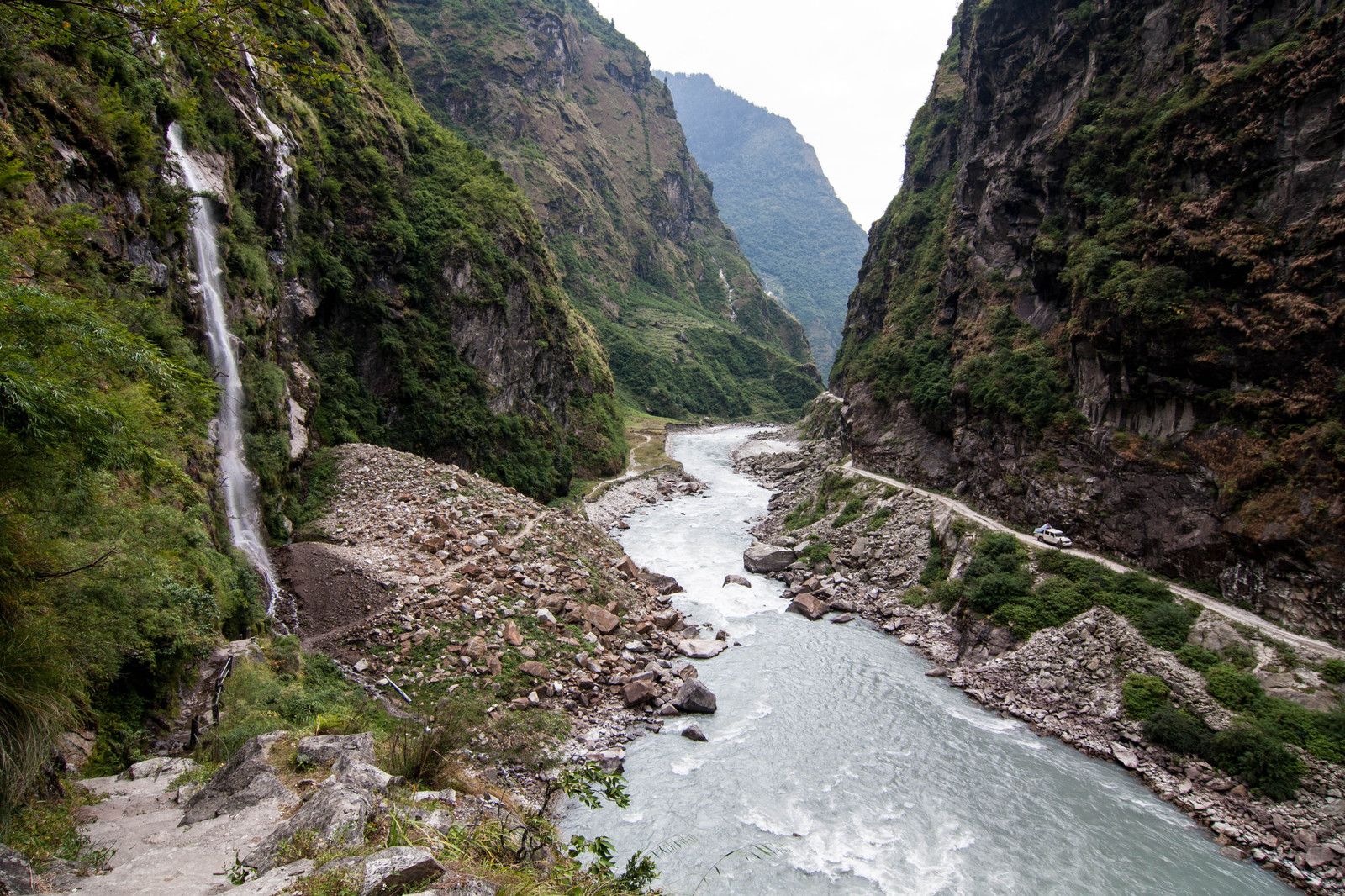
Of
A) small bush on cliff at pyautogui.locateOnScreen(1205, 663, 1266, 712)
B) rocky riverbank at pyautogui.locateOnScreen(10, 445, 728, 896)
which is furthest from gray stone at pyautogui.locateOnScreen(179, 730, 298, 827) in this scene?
small bush on cliff at pyautogui.locateOnScreen(1205, 663, 1266, 712)

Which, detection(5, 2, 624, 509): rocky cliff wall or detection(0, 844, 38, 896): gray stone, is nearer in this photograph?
detection(0, 844, 38, 896): gray stone

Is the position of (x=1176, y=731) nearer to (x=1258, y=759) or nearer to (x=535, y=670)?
(x=1258, y=759)

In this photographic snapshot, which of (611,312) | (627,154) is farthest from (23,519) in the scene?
(627,154)

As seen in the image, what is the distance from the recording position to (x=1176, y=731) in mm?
18266

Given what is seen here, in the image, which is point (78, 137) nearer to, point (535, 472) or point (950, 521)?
point (535, 472)

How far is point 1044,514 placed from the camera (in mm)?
28750

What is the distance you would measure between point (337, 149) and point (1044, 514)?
137 ft

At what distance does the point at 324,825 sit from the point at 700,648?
57.2ft

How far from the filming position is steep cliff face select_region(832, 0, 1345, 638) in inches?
807

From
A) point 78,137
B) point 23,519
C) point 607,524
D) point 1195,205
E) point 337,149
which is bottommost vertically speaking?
point 607,524

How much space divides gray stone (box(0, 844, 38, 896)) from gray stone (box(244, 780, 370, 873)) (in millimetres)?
1785

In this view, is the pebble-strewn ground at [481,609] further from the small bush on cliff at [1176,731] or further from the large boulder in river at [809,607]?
the small bush on cliff at [1176,731]

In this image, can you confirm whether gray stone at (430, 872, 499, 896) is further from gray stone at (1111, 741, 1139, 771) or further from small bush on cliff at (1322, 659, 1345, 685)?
small bush on cliff at (1322, 659, 1345, 685)

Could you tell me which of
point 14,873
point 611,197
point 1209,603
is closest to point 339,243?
point 14,873
